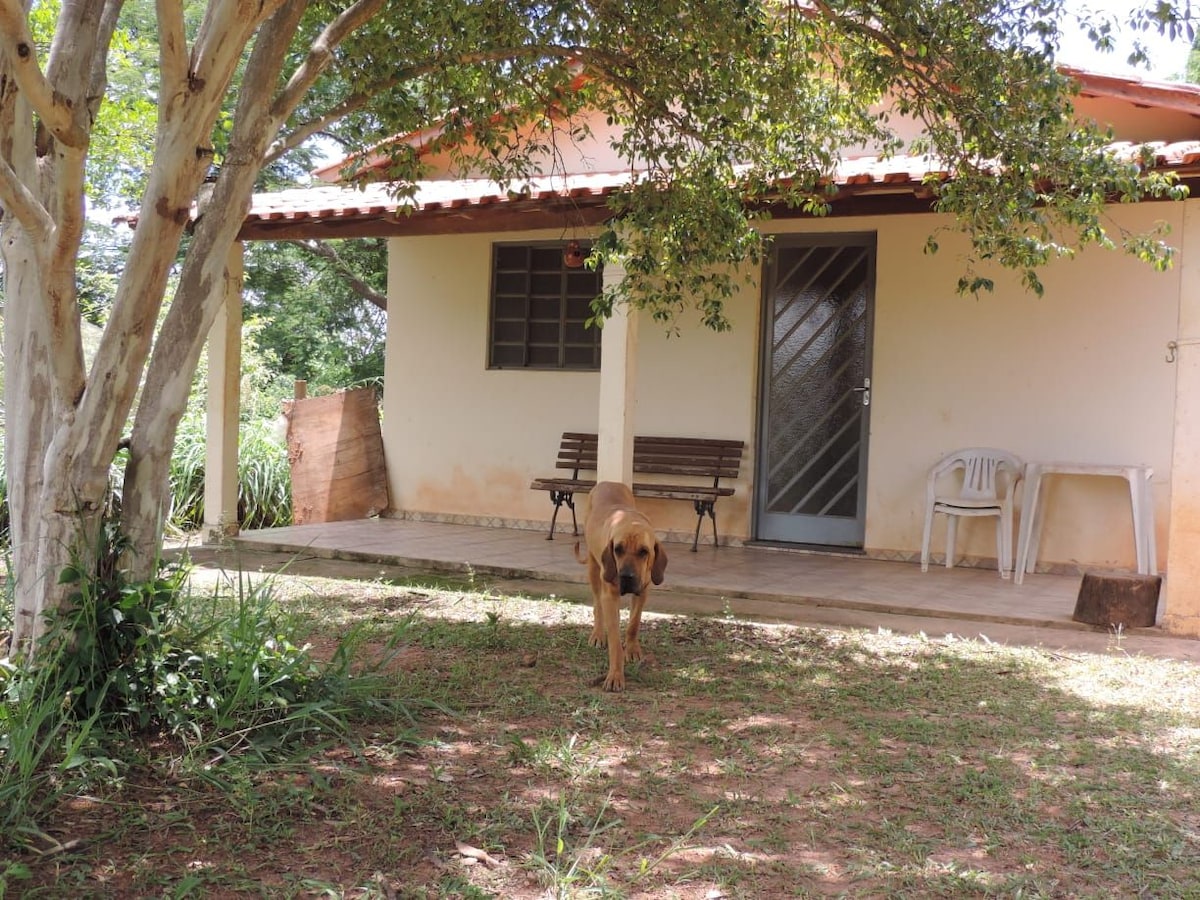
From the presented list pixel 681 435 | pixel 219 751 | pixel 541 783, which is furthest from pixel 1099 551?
pixel 219 751

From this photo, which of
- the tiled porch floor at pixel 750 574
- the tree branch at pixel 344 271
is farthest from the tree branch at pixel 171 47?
the tree branch at pixel 344 271

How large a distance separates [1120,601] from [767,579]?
2.23 metres

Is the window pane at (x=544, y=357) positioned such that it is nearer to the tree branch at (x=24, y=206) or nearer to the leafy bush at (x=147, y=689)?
the leafy bush at (x=147, y=689)

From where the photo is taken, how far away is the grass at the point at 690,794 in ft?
9.75

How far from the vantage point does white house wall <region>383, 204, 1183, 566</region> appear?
8.23 meters

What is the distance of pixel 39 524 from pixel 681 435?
6566 millimetres

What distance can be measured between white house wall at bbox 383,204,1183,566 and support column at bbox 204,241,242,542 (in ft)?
6.24

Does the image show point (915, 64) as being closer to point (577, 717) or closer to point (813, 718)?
point (813, 718)

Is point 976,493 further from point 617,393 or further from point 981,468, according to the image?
point 617,393

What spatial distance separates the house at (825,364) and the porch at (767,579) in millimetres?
511

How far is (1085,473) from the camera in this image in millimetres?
7953

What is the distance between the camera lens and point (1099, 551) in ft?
27.2

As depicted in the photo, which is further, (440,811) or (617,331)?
(617,331)

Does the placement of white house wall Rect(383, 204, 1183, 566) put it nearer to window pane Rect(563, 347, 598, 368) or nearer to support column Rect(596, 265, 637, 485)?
window pane Rect(563, 347, 598, 368)
